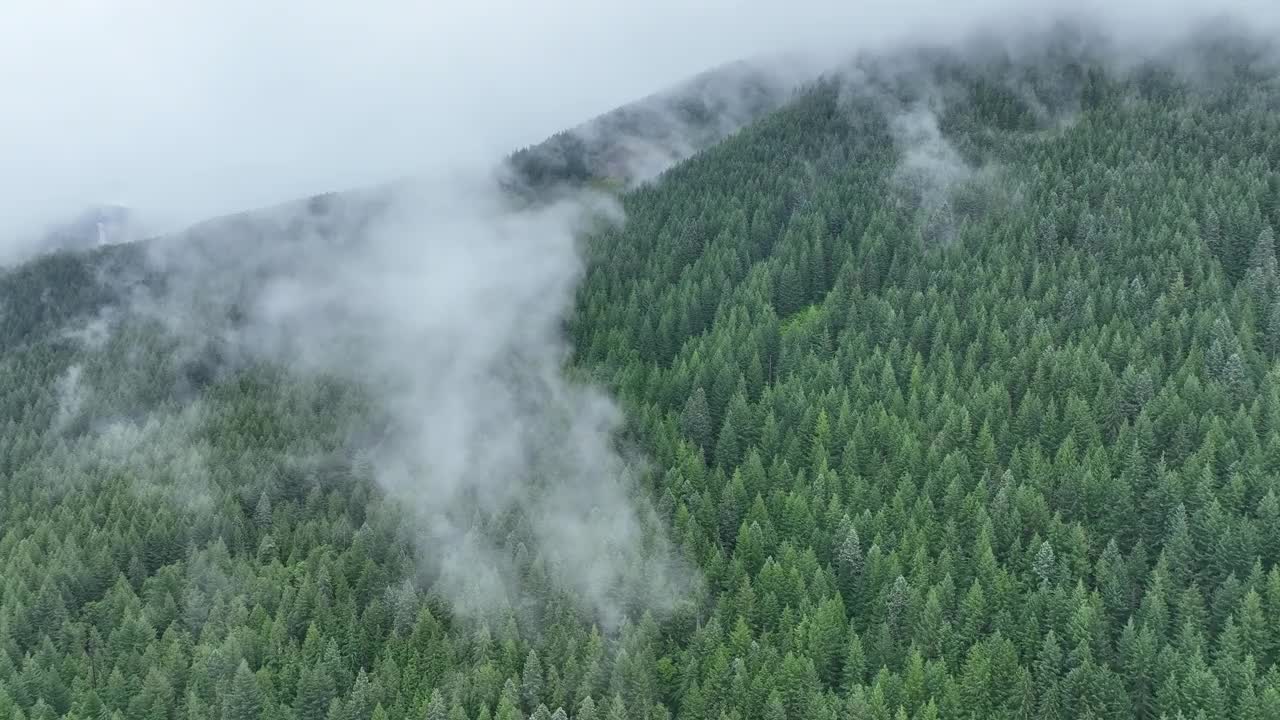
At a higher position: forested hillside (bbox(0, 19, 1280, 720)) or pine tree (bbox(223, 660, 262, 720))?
pine tree (bbox(223, 660, 262, 720))

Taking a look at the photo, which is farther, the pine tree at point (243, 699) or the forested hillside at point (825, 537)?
the pine tree at point (243, 699)

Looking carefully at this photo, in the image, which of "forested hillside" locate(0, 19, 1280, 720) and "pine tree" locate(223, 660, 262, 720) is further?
"pine tree" locate(223, 660, 262, 720)

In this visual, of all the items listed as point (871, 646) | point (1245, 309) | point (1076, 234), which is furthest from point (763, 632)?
point (1076, 234)

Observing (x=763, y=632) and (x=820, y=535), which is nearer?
(x=763, y=632)

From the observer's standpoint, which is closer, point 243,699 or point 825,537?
point 243,699

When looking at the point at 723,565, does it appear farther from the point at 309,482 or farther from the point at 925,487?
the point at 309,482

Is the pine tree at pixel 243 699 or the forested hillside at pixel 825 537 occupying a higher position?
the pine tree at pixel 243 699

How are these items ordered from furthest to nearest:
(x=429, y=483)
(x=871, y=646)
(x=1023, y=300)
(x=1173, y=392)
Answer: (x=1023, y=300), (x=429, y=483), (x=1173, y=392), (x=871, y=646)

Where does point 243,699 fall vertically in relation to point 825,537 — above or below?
above
